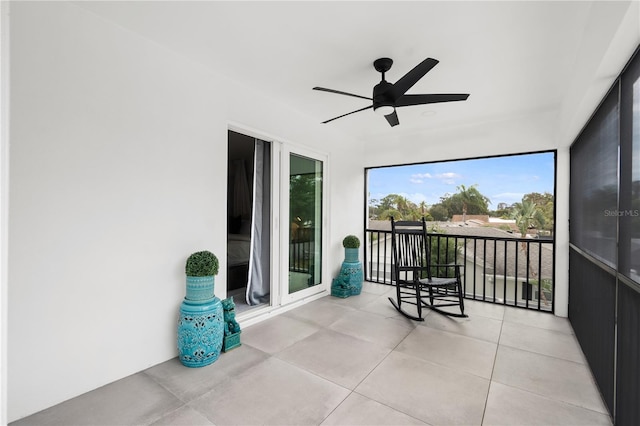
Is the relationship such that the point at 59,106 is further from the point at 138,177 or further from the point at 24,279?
the point at 24,279

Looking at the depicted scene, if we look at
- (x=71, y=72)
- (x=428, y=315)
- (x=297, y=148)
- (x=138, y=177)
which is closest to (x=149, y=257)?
(x=138, y=177)

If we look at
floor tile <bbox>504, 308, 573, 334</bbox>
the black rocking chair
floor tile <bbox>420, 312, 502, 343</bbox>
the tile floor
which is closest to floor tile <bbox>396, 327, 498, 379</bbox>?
the tile floor

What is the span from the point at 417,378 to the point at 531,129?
3.50 m

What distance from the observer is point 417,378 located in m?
2.18

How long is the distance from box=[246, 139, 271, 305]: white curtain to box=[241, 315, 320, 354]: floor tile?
483 mm

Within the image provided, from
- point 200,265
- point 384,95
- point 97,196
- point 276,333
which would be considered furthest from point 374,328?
point 97,196

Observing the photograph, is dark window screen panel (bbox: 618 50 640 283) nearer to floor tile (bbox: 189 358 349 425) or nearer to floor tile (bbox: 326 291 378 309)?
floor tile (bbox: 189 358 349 425)

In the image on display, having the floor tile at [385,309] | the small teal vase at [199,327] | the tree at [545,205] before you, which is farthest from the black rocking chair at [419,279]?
the small teal vase at [199,327]

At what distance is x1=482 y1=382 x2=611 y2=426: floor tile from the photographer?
1.73 meters

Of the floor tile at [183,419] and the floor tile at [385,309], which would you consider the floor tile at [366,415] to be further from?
the floor tile at [385,309]

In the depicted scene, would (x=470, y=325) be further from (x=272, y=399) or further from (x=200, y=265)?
(x=200, y=265)

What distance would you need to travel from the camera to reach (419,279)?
3643 millimetres

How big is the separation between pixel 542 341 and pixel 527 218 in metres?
1.81

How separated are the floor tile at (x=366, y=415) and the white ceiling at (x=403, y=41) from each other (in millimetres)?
2322
